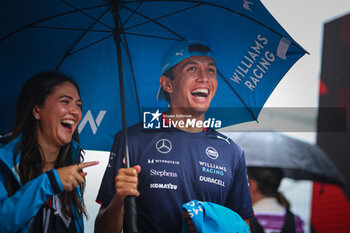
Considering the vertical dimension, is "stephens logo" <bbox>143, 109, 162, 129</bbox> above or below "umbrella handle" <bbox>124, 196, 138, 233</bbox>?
above

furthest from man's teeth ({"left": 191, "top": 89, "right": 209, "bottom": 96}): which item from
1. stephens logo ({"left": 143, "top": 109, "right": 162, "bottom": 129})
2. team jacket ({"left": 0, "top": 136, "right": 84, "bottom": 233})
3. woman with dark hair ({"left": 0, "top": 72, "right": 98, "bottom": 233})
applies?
team jacket ({"left": 0, "top": 136, "right": 84, "bottom": 233})

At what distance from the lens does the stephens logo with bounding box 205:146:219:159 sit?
7.57ft

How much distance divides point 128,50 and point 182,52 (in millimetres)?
375

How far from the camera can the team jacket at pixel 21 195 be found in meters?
1.93

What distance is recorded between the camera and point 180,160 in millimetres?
2275

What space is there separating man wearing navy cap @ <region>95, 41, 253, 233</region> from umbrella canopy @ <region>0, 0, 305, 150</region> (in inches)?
3.2

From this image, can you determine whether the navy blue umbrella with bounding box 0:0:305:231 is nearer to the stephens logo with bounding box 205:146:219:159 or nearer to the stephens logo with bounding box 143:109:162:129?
the stephens logo with bounding box 143:109:162:129

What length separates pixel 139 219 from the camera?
2135 millimetres

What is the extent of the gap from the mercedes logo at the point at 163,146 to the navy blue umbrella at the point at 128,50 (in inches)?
9.0

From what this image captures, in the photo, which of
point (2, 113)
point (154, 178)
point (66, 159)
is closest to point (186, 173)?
point (154, 178)

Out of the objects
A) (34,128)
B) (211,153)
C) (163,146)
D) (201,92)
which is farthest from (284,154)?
(34,128)

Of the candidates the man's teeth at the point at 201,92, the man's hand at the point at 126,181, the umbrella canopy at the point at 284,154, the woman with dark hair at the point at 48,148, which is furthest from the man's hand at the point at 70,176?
the umbrella canopy at the point at 284,154

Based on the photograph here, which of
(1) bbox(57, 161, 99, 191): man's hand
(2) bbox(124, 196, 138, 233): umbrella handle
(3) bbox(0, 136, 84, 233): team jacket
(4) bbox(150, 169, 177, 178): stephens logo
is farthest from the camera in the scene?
(4) bbox(150, 169, 177, 178): stephens logo

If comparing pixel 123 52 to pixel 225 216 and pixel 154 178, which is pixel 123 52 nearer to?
pixel 154 178
